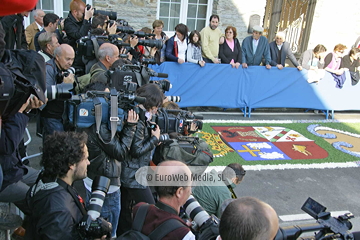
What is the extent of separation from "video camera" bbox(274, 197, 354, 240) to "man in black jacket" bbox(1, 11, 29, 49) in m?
6.05

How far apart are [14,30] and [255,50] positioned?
5.63 m

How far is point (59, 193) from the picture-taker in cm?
218

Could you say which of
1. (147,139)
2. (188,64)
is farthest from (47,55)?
(188,64)

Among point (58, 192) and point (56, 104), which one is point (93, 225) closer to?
point (58, 192)

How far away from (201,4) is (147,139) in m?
9.50

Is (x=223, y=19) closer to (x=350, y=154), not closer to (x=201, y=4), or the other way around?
(x=201, y=4)

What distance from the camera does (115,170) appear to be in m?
3.08

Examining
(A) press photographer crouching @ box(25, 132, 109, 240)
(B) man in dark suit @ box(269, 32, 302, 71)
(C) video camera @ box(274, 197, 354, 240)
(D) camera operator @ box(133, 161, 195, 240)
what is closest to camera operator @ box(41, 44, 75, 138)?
(A) press photographer crouching @ box(25, 132, 109, 240)

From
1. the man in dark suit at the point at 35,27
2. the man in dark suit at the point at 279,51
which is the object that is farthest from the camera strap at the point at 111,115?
the man in dark suit at the point at 279,51

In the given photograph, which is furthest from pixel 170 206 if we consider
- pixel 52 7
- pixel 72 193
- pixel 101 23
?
pixel 52 7

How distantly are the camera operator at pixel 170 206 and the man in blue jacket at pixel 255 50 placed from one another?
6.79 m

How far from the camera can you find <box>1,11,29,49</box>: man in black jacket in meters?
6.33

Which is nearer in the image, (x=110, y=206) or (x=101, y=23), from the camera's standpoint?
(x=110, y=206)

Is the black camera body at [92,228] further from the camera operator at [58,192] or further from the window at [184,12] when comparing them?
the window at [184,12]
